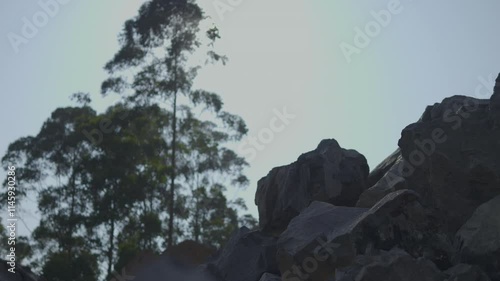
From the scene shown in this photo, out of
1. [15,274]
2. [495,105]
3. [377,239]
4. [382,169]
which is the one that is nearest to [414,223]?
[377,239]

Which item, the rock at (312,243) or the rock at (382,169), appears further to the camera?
the rock at (382,169)

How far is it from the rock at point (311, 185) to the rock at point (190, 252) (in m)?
2.77

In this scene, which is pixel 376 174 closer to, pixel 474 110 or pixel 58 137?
pixel 474 110

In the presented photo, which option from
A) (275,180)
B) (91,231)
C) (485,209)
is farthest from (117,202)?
(485,209)

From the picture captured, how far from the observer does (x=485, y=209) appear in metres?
12.6

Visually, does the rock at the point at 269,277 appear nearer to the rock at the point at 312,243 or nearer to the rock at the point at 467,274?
the rock at the point at 312,243

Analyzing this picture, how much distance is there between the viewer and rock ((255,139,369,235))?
17078mm

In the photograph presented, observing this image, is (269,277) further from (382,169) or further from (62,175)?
(62,175)

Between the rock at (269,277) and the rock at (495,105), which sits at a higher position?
the rock at (495,105)

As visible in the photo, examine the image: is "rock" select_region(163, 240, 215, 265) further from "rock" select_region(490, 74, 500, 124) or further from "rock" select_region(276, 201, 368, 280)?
"rock" select_region(490, 74, 500, 124)

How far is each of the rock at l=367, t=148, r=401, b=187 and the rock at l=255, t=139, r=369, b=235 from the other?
189mm

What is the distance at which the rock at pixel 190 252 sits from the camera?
19234 mm

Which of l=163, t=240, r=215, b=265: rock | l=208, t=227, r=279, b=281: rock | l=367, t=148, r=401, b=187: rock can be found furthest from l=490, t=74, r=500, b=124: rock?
l=163, t=240, r=215, b=265: rock

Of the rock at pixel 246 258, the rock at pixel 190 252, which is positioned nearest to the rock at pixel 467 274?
the rock at pixel 246 258
